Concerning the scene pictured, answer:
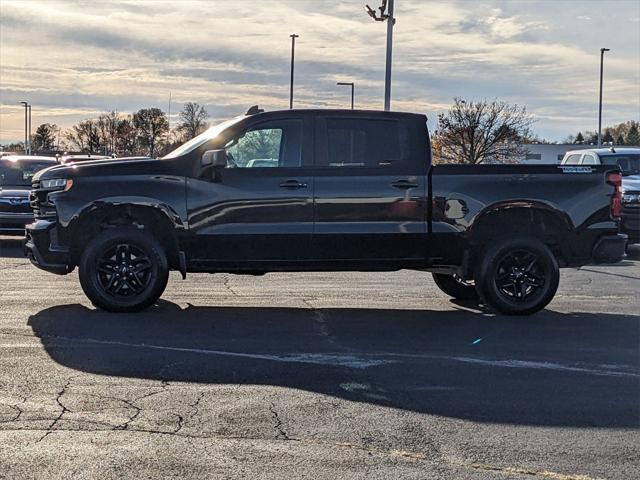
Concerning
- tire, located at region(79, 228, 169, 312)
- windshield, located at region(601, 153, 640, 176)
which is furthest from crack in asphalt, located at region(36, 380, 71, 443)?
windshield, located at region(601, 153, 640, 176)

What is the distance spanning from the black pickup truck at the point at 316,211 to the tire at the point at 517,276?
14 mm

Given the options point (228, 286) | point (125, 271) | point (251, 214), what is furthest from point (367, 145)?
point (228, 286)

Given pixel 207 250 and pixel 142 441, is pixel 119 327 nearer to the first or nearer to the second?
pixel 207 250

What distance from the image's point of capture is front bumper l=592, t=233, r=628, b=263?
905 centimetres

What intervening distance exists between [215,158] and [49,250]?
1.96m

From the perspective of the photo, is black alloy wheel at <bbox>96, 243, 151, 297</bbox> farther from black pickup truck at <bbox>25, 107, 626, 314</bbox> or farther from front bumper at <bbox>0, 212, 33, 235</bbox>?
front bumper at <bbox>0, 212, 33, 235</bbox>

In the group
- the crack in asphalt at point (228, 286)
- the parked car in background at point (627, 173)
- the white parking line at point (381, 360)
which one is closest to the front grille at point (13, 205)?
the crack in asphalt at point (228, 286)

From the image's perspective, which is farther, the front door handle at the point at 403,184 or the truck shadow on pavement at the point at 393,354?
the front door handle at the point at 403,184

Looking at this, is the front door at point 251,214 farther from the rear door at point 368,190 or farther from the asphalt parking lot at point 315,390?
the asphalt parking lot at point 315,390

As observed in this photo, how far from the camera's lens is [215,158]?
833 cm

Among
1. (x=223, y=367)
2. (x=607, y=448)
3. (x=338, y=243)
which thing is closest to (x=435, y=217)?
(x=338, y=243)

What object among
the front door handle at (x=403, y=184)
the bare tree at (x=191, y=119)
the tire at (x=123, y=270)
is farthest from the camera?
the bare tree at (x=191, y=119)

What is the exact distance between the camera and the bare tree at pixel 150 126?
226ft

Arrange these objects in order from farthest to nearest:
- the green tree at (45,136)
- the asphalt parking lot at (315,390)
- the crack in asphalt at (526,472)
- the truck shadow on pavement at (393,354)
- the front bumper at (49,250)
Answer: the green tree at (45,136) < the front bumper at (49,250) < the truck shadow on pavement at (393,354) < the asphalt parking lot at (315,390) < the crack in asphalt at (526,472)
